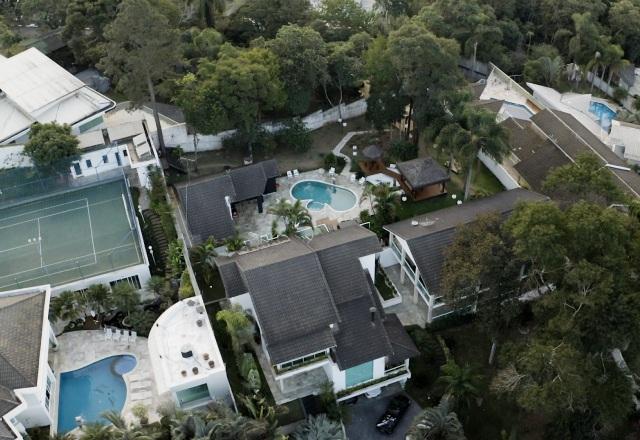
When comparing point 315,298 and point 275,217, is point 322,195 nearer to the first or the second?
point 275,217

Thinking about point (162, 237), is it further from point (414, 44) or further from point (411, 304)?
point (414, 44)

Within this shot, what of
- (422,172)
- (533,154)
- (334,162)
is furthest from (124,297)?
(533,154)

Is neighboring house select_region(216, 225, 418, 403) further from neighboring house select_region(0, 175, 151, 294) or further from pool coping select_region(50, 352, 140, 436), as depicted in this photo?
neighboring house select_region(0, 175, 151, 294)

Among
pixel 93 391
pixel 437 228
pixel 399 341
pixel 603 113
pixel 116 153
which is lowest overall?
pixel 93 391

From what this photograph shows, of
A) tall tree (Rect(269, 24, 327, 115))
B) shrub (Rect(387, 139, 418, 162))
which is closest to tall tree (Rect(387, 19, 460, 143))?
shrub (Rect(387, 139, 418, 162))

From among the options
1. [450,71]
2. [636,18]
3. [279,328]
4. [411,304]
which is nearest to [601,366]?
[411,304]

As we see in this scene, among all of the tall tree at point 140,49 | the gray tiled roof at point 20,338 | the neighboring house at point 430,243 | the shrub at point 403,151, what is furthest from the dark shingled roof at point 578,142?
the gray tiled roof at point 20,338
